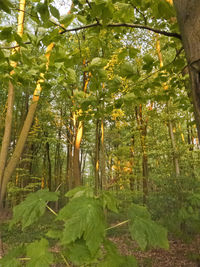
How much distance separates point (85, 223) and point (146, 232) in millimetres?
362

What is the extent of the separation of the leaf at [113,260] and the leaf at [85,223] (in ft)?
0.88

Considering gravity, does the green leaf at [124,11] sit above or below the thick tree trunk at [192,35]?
above

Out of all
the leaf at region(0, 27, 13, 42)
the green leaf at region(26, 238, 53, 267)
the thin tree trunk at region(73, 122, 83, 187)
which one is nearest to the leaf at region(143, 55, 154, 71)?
the leaf at region(0, 27, 13, 42)

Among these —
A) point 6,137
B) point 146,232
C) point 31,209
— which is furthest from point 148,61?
point 6,137

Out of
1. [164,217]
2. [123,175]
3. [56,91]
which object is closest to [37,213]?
[164,217]

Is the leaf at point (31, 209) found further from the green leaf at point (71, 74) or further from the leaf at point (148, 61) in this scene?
the leaf at point (148, 61)

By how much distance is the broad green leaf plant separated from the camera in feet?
2.76

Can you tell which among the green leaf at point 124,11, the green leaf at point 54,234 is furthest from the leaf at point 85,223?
the green leaf at point 124,11

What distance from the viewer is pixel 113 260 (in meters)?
0.99

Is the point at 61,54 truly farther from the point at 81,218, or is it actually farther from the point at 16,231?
the point at 16,231

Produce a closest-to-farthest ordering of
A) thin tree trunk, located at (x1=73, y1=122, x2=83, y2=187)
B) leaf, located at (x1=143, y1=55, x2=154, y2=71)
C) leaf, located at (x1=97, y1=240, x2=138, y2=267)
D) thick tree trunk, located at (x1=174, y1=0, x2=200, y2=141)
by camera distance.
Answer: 1. thick tree trunk, located at (x1=174, y1=0, x2=200, y2=141)
2. leaf, located at (x1=97, y1=240, x2=138, y2=267)
3. leaf, located at (x1=143, y1=55, x2=154, y2=71)
4. thin tree trunk, located at (x1=73, y1=122, x2=83, y2=187)

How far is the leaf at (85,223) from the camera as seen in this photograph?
81cm

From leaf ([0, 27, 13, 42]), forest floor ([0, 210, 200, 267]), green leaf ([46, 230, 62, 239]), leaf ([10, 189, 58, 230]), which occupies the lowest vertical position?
forest floor ([0, 210, 200, 267])

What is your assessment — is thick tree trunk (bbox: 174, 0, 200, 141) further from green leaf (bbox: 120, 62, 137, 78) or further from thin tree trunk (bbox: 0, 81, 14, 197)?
thin tree trunk (bbox: 0, 81, 14, 197)
